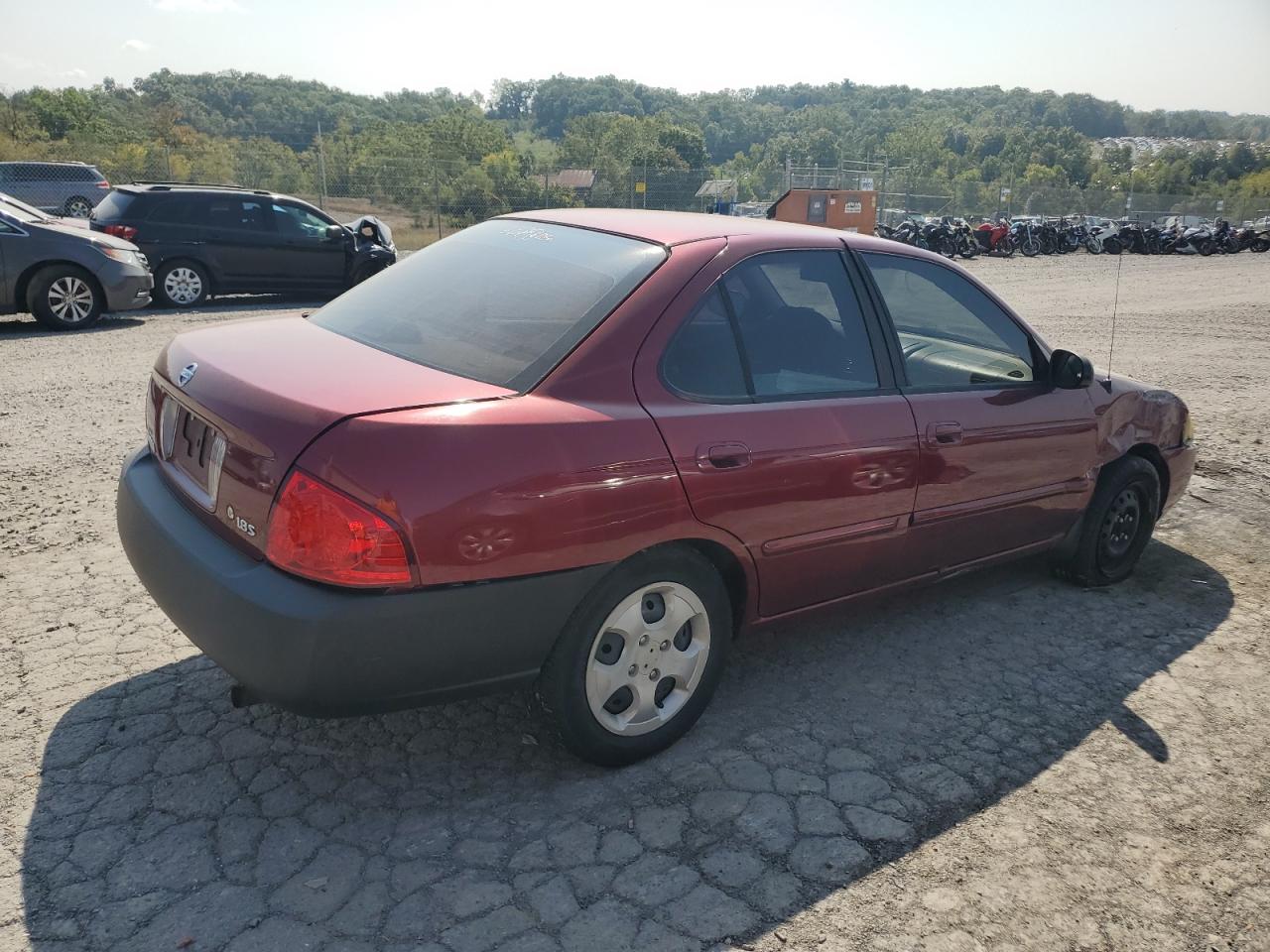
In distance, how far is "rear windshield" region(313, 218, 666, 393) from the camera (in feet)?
9.61

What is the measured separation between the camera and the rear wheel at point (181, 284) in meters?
12.6

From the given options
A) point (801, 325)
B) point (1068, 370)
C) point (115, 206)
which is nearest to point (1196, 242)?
point (115, 206)

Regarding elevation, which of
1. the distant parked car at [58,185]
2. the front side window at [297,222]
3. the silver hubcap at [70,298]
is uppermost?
the distant parked car at [58,185]

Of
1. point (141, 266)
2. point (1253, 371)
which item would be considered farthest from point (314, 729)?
point (1253, 371)

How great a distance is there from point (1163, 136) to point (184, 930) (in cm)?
20651

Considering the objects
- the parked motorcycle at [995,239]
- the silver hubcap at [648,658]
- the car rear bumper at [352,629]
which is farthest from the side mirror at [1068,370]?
the parked motorcycle at [995,239]

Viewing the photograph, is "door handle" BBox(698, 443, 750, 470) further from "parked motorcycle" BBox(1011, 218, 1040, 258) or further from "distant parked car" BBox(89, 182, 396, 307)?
"parked motorcycle" BBox(1011, 218, 1040, 258)

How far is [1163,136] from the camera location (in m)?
175

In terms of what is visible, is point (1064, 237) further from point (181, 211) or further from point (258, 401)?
point (258, 401)

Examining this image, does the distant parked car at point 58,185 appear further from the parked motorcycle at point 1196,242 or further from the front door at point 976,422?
the parked motorcycle at point 1196,242

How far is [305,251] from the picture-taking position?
13617mm

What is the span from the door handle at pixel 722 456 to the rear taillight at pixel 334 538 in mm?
950

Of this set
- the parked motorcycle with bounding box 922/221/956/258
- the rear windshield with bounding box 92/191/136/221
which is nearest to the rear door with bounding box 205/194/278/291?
the rear windshield with bounding box 92/191/136/221

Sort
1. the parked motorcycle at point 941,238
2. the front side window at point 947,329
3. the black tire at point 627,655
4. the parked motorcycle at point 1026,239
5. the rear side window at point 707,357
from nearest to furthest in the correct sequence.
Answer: the black tire at point 627,655 → the rear side window at point 707,357 → the front side window at point 947,329 → the parked motorcycle at point 941,238 → the parked motorcycle at point 1026,239
